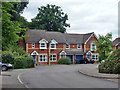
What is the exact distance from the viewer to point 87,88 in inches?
467

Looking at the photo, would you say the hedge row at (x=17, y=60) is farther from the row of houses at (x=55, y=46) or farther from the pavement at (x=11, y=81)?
the row of houses at (x=55, y=46)

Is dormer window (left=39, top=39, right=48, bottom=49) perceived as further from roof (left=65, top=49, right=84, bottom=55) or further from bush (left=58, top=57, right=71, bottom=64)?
roof (left=65, top=49, right=84, bottom=55)

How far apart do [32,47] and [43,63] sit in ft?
14.8

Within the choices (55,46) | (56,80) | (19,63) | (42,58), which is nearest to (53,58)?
(42,58)

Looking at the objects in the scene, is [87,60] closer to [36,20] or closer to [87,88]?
[36,20]

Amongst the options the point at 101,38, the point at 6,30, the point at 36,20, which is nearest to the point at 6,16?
the point at 6,30

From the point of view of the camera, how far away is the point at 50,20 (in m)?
66.8

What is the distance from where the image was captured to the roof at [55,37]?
160ft

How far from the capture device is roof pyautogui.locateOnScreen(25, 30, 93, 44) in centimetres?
4869

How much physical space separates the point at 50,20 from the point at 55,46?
1983 cm

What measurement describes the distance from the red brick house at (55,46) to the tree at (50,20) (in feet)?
41.8

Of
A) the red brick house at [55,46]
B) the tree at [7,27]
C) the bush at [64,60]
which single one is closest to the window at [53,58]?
the red brick house at [55,46]

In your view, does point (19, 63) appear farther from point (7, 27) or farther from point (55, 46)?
point (7, 27)

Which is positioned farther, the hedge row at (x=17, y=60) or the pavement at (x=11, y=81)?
the hedge row at (x=17, y=60)
